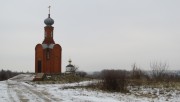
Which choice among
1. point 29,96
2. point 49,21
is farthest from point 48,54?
point 29,96

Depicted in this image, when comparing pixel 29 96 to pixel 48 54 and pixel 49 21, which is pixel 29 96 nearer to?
pixel 48 54

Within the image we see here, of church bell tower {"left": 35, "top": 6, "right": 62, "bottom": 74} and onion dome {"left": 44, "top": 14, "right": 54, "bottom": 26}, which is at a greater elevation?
onion dome {"left": 44, "top": 14, "right": 54, "bottom": 26}

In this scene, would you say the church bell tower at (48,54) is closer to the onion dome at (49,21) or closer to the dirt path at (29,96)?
the onion dome at (49,21)

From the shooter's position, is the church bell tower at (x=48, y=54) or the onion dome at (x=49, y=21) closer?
the church bell tower at (x=48, y=54)

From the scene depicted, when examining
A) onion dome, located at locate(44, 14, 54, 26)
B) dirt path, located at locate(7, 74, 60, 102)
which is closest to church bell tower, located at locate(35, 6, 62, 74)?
onion dome, located at locate(44, 14, 54, 26)

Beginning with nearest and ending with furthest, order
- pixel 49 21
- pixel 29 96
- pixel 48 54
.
Answer: pixel 29 96, pixel 48 54, pixel 49 21

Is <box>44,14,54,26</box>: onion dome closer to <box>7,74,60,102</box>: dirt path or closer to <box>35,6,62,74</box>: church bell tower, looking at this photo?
<box>35,6,62,74</box>: church bell tower

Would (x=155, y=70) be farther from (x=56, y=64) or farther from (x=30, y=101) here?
(x=30, y=101)

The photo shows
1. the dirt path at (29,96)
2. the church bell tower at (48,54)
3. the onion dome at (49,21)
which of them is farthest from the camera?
the onion dome at (49,21)

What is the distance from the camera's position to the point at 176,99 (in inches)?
738

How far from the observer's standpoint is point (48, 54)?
158 ft

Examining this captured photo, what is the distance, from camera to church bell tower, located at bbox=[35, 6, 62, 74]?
47.8 meters

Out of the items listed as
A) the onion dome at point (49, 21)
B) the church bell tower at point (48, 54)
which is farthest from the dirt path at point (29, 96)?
the onion dome at point (49, 21)

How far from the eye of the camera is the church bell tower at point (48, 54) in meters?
47.8
